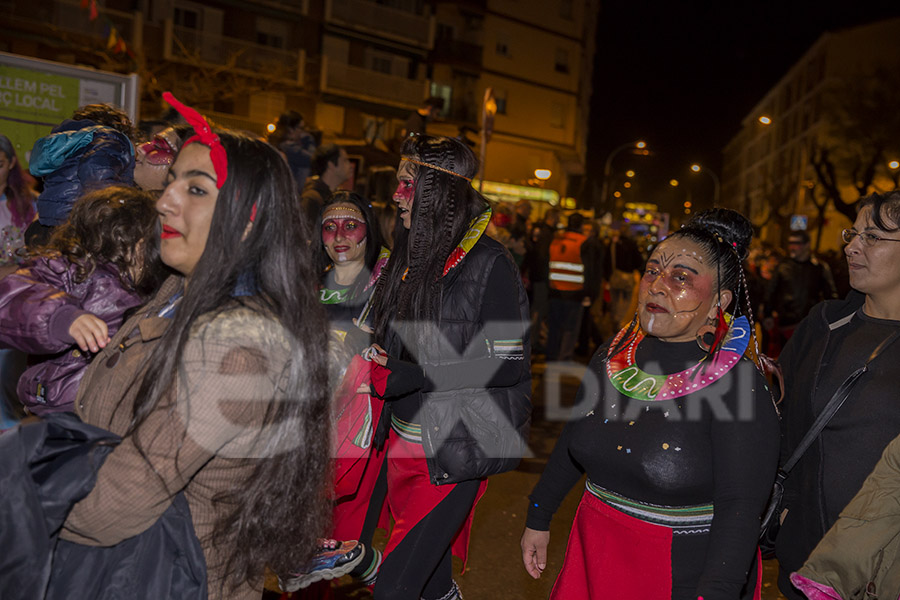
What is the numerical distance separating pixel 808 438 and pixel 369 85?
93.4ft

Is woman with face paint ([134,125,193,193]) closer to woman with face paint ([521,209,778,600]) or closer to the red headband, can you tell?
the red headband

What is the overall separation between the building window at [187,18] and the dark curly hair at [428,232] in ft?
84.1

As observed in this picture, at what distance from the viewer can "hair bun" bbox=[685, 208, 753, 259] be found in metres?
2.74

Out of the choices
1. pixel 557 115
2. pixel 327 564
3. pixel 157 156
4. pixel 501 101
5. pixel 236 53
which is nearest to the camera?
pixel 327 564

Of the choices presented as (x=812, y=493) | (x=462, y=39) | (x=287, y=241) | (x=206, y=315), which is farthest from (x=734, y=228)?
(x=462, y=39)

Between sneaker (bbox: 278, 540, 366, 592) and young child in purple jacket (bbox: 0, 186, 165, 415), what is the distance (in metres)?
1.13

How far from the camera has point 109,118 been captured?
4.28m

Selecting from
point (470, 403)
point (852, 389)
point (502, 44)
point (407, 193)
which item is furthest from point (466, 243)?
point (502, 44)

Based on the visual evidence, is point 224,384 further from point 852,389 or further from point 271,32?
point 271,32

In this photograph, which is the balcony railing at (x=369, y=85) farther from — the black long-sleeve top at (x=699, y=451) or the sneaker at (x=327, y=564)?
the black long-sleeve top at (x=699, y=451)

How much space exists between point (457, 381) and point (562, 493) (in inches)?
25.9

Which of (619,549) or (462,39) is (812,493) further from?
(462,39)

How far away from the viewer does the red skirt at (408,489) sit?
130 inches

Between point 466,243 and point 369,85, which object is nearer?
point 466,243
